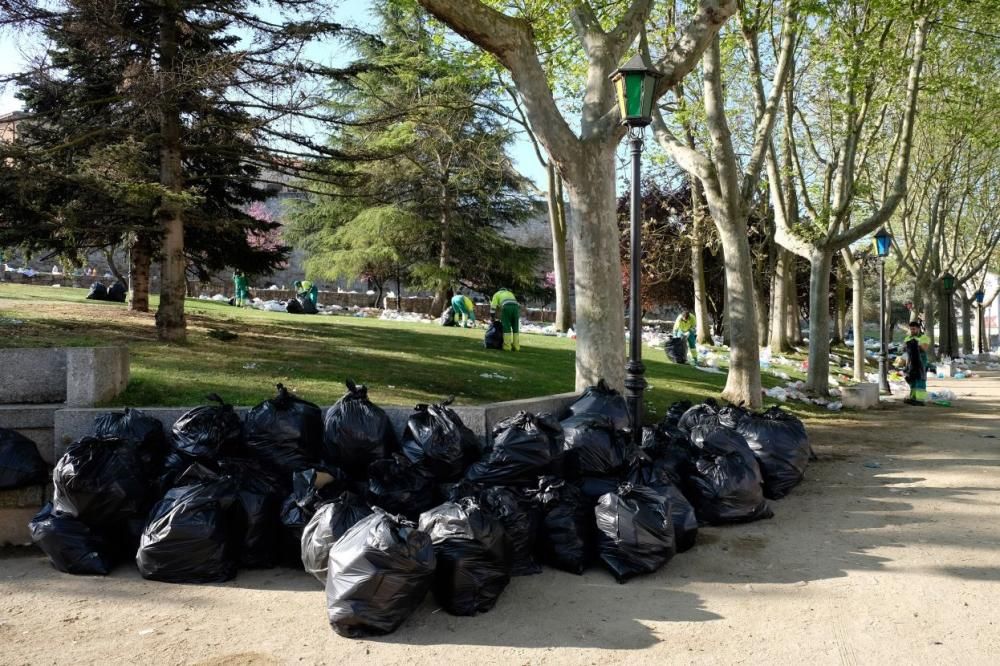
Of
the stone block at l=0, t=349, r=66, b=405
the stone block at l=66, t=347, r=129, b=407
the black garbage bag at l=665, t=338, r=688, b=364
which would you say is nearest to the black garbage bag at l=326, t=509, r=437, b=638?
the stone block at l=66, t=347, r=129, b=407

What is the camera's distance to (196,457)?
5.36 meters

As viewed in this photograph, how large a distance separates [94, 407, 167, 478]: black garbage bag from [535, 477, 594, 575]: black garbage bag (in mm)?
2612

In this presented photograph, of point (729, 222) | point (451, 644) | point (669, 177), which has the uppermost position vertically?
point (669, 177)

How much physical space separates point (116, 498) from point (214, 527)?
73 cm

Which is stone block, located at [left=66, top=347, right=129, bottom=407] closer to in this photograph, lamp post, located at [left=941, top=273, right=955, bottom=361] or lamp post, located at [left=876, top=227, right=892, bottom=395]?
lamp post, located at [left=876, top=227, right=892, bottom=395]

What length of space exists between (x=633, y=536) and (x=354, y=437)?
2.04m

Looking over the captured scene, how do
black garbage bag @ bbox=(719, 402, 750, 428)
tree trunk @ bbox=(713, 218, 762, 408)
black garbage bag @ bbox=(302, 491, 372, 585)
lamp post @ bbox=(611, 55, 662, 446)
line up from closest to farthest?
black garbage bag @ bbox=(302, 491, 372, 585), lamp post @ bbox=(611, 55, 662, 446), black garbage bag @ bbox=(719, 402, 750, 428), tree trunk @ bbox=(713, 218, 762, 408)

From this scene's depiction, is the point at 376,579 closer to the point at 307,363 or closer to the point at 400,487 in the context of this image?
the point at 400,487

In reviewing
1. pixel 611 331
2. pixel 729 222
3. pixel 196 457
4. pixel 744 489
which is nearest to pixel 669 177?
pixel 729 222

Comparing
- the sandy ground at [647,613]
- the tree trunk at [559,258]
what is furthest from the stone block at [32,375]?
the tree trunk at [559,258]

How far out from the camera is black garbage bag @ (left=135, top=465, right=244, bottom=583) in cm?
454

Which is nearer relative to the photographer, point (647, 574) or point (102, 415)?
point (647, 574)

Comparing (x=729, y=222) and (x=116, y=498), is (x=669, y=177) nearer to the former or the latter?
(x=729, y=222)

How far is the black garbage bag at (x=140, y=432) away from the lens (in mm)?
5367
